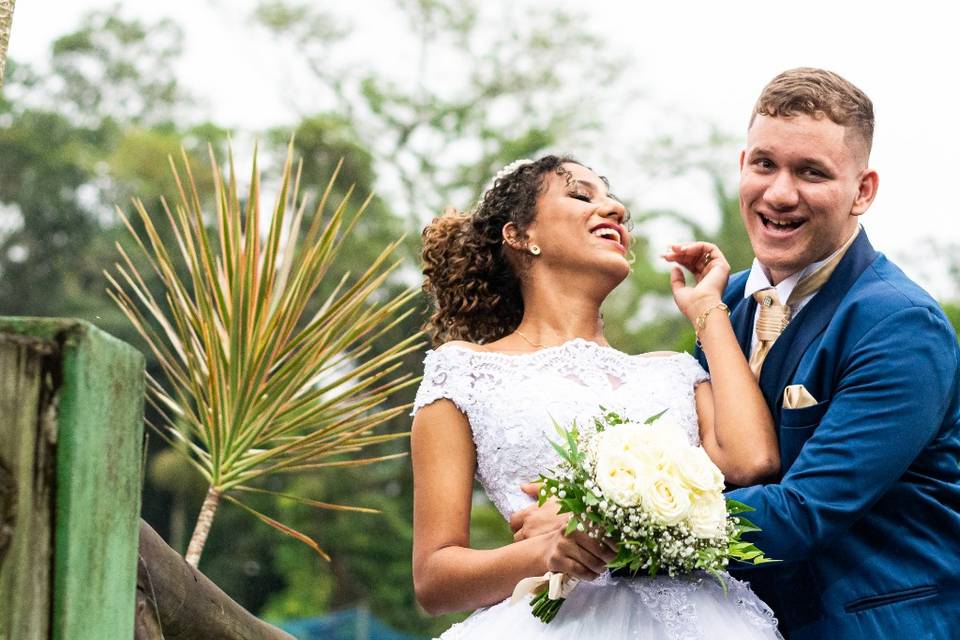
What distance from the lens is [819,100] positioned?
3.68 meters

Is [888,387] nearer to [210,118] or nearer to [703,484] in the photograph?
[703,484]

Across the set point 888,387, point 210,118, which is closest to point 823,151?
point 888,387

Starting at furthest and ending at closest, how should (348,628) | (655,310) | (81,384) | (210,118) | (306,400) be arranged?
1. (210,118)
2. (655,310)
3. (348,628)
4. (306,400)
5. (81,384)

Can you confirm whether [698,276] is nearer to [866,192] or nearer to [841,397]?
[866,192]

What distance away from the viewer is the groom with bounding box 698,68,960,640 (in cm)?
329

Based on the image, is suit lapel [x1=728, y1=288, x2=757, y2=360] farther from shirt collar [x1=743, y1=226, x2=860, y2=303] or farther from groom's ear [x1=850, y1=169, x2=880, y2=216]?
groom's ear [x1=850, y1=169, x2=880, y2=216]

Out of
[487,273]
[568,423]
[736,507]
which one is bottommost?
[736,507]

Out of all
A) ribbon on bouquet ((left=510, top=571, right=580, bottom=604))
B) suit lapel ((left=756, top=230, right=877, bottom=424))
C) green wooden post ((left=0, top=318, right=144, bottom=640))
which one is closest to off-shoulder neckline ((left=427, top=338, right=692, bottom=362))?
suit lapel ((left=756, top=230, right=877, bottom=424))

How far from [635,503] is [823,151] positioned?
1.27m

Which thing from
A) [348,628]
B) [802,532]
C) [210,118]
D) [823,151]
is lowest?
[348,628]

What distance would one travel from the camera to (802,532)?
3234 millimetres

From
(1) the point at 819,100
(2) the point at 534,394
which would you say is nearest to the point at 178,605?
(2) the point at 534,394

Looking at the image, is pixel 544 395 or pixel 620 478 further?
pixel 544 395

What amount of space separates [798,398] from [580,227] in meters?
1.09
